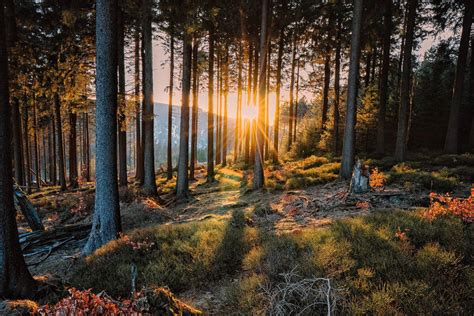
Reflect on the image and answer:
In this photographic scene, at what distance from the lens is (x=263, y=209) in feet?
28.8

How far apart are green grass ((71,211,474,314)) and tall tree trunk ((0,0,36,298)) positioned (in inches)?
36.7

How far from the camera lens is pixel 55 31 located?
1523cm

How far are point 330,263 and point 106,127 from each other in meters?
5.82

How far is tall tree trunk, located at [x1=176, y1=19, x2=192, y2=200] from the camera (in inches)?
496

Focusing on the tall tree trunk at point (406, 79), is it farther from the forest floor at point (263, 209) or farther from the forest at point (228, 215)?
the forest floor at point (263, 209)

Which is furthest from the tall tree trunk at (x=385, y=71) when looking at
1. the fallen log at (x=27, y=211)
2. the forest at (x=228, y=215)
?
the fallen log at (x=27, y=211)

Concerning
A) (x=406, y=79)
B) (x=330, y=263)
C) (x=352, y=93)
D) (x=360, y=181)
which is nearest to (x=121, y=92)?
(x=352, y=93)

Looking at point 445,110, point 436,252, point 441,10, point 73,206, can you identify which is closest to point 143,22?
point 73,206

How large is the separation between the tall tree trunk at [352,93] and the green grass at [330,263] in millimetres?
5646

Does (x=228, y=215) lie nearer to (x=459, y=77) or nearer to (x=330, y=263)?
(x=330, y=263)

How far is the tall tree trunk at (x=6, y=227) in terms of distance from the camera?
390 centimetres

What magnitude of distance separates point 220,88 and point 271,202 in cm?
1919

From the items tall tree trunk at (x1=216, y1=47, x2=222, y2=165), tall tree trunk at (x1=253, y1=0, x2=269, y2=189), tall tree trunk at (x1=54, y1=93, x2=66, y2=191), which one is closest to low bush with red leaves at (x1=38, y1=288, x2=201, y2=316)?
tall tree trunk at (x1=253, y1=0, x2=269, y2=189)

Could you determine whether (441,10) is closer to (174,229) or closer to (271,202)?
(271,202)
